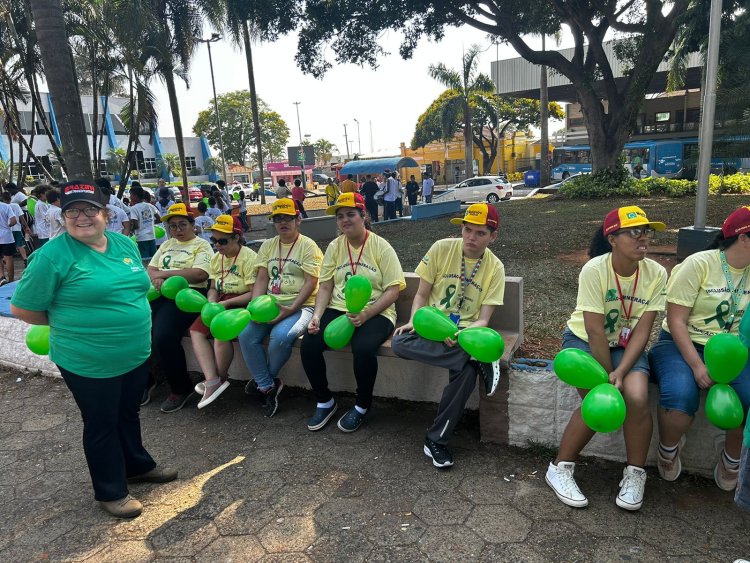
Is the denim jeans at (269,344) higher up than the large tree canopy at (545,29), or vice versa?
the large tree canopy at (545,29)

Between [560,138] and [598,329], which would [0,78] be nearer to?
[598,329]

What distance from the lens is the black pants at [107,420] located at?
2582 millimetres

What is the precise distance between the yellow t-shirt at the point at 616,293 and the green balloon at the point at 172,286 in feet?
9.47

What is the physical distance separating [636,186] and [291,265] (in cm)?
1716

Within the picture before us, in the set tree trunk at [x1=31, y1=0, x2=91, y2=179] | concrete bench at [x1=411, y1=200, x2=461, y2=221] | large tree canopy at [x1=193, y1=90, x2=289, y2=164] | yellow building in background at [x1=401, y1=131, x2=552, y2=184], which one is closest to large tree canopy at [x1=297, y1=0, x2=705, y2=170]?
concrete bench at [x1=411, y1=200, x2=461, y2=221]

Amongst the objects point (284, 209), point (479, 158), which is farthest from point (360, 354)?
point (479, 158)

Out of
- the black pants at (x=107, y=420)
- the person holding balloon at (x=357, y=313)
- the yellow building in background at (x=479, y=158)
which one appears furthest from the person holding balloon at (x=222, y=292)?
the yellow building in background at (x=479, y=158)

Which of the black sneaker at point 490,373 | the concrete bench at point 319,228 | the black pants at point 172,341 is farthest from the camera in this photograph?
the concrete bench at point 319,228

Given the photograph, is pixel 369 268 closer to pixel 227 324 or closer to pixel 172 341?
pixel 227 324

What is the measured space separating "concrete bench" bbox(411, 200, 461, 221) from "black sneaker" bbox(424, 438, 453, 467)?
12.5 m

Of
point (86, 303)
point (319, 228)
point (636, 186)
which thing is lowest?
point (319, 228)

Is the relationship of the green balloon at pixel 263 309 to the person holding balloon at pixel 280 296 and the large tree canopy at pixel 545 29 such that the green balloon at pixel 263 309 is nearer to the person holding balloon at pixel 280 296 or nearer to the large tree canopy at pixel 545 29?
the person holding balloon at pixel 280 296

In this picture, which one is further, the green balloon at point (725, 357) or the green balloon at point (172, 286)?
the green balloon at point (172, 286)

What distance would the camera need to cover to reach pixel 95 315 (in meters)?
2.51
